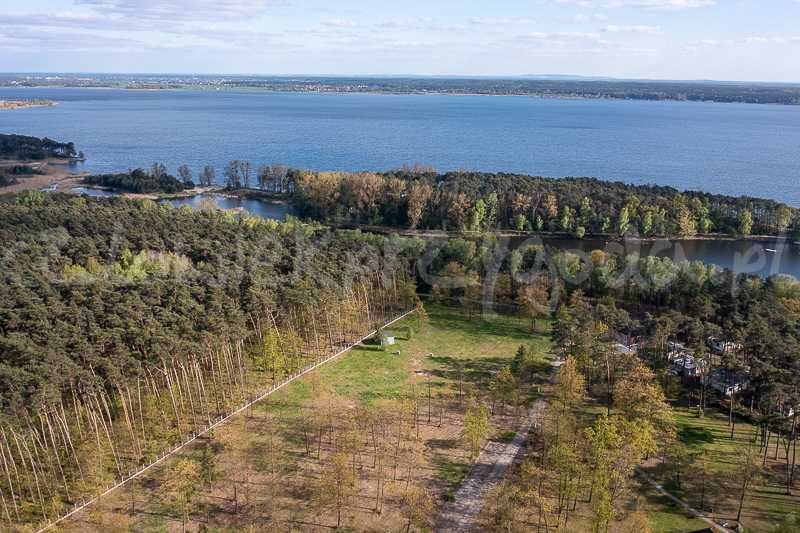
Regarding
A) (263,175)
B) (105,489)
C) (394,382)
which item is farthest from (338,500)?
(263,175)

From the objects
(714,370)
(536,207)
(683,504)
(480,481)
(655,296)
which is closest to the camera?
(683,504)

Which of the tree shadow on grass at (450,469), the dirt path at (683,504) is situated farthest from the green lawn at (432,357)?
the dirt path at (683,504)

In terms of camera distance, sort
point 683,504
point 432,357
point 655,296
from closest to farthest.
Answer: point 683,504
point 432,357
point 655,296

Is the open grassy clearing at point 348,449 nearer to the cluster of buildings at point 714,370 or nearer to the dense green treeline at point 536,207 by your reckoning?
the cluster of buildings at point 714,370

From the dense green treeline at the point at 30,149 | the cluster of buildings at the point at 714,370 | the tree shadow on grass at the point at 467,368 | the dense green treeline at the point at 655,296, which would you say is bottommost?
the tree shadow on grass at the point at 467,368

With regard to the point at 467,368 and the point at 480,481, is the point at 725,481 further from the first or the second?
the point at 467,368

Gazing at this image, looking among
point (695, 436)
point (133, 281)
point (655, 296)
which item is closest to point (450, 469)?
point (695, 436)
